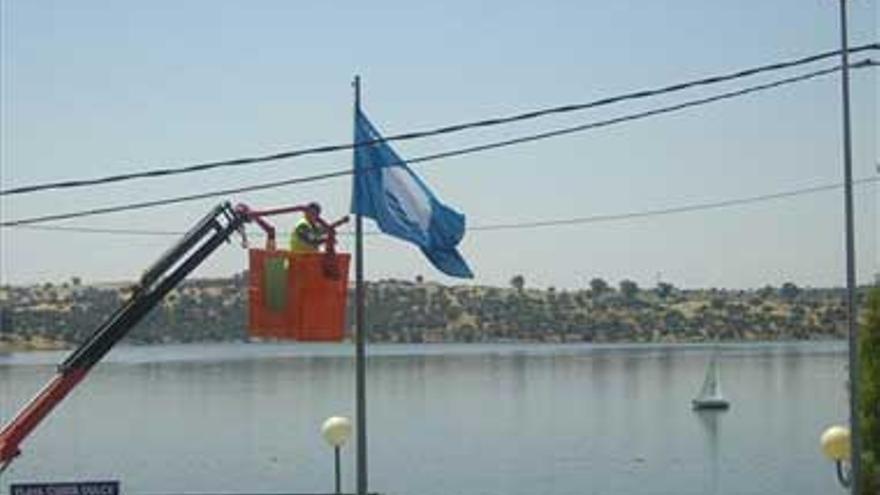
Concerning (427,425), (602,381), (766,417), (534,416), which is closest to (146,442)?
(427,425)

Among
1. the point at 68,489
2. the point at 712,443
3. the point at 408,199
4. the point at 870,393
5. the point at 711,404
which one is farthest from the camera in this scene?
the point at 711,404

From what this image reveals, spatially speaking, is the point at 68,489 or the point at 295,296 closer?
the point at 68,489

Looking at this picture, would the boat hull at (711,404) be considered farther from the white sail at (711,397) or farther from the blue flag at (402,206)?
the blue flag at (402,206)

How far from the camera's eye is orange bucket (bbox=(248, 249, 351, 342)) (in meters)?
19.5

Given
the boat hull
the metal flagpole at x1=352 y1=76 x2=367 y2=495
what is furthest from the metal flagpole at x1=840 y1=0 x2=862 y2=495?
the boat hull

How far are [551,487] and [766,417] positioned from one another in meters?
46.2

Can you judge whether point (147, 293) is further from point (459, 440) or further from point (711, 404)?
point (711, 404)

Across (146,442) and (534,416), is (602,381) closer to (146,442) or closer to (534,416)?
(534,416)

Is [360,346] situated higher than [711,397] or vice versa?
[360,346]

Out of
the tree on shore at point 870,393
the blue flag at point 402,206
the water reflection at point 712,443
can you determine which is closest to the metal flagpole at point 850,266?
the tree on shore at point 870,393

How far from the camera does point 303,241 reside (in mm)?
20031

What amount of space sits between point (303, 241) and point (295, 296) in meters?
0.82

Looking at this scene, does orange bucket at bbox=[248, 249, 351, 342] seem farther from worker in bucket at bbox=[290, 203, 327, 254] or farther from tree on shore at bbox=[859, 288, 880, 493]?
tree on shore at bbox=[859, 288, 880, 493]

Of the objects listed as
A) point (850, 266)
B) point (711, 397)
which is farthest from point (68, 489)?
point (711, 397)
